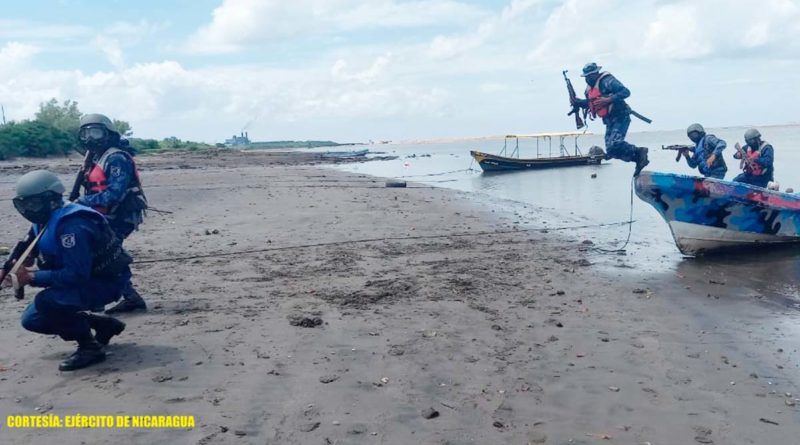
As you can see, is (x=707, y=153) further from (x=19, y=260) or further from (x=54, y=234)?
(x=19, y=260)

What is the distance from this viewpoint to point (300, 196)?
61.5 feet

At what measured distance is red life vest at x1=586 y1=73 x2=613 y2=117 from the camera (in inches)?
389

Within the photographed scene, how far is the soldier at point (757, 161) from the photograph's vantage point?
11805 mm

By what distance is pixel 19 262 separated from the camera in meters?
4.70

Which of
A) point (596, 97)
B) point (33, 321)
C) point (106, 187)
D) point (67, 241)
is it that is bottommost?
point (33, 321)

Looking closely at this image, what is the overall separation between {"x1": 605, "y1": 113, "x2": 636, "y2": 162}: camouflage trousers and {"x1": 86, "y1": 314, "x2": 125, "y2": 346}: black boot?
7.61 m

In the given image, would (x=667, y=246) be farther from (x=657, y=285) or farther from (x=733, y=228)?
(x=657, y=285)

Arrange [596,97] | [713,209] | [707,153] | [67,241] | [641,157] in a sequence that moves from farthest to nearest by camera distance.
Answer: [707,153] < [713,209] < [641,157] < [596,97] < [67,241]

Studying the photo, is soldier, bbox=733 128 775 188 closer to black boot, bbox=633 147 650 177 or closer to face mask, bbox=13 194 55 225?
black boot, bbox=633 147 650 177

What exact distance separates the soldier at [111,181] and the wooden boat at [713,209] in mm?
7672

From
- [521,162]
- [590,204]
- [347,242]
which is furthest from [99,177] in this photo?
[521,162]

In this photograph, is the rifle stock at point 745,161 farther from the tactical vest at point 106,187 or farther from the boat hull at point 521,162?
the boat hull at point 521,162

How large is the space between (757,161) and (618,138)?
11.6ft

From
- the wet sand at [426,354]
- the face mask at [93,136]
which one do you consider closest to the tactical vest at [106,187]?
the face mask at [93,136]
